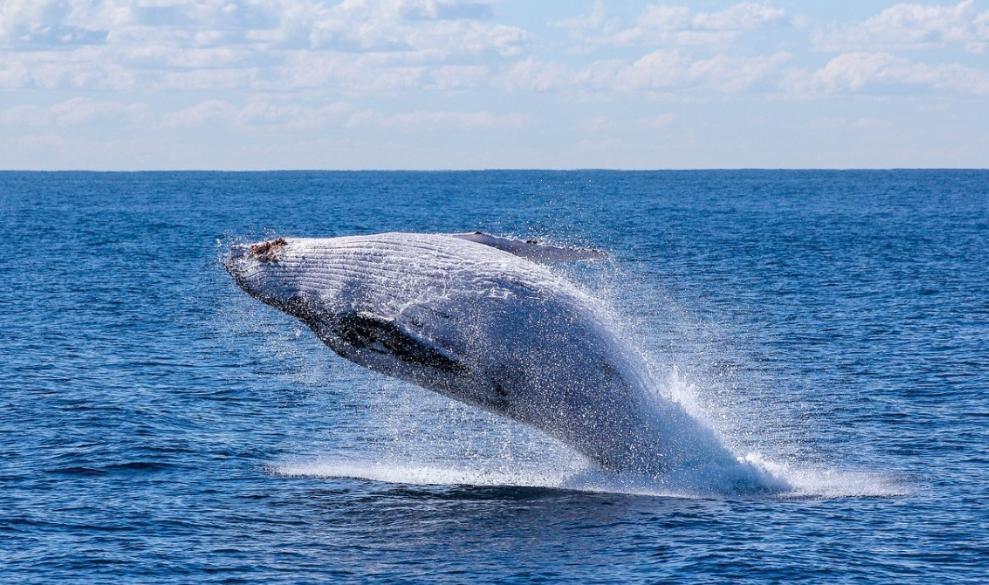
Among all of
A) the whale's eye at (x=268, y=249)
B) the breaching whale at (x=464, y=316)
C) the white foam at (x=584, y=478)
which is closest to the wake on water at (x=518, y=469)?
the white foam at (x=584, y=478)

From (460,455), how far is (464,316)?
755cm

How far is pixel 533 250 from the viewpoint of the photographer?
778 inches

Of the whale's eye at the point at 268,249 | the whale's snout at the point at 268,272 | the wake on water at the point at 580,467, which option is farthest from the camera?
the wake on water at the point at 580,467

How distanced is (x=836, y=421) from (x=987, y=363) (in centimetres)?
919

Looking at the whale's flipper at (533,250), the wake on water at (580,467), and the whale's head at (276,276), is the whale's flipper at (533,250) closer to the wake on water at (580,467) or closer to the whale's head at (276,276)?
the wake on water at (580,467)

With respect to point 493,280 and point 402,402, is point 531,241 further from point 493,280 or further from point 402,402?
point 402,402

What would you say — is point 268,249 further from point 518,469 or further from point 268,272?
point 518,469

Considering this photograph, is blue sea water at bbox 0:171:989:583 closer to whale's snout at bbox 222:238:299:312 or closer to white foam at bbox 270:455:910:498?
white foam at bbox 270:455:910:498

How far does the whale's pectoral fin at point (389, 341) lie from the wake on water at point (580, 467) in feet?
9.02

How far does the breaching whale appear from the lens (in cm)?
1944

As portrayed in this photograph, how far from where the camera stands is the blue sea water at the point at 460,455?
19516 mm

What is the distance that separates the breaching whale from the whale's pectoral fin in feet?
0.05

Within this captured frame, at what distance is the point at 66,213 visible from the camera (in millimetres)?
150125

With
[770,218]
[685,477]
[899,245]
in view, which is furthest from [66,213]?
[685,477]
